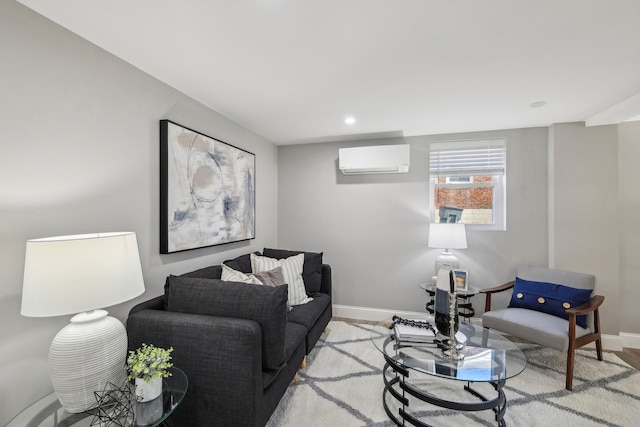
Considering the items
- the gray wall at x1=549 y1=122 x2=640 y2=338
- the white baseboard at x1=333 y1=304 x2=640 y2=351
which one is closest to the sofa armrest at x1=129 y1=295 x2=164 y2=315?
the white baseboard at x1=333 y1=304 x2=640 y2=351

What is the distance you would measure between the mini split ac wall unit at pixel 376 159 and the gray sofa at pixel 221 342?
209 cm

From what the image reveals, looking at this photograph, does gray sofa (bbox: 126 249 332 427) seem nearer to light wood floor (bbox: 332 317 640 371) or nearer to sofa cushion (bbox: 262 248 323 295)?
sofa cushion (bbox: 262 248 323 295)

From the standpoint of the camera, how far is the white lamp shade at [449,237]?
2895mm

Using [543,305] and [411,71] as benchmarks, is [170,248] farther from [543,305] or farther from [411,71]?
[543,305]

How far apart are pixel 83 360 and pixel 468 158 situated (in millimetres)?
3752

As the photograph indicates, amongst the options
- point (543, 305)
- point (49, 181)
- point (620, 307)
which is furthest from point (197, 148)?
point (620, 307)

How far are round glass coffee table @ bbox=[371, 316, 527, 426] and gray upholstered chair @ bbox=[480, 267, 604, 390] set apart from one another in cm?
45

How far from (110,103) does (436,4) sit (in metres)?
1.88

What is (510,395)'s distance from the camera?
202 centimetres

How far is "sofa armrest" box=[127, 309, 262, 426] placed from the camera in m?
1.36

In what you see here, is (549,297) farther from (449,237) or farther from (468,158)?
(468,158)

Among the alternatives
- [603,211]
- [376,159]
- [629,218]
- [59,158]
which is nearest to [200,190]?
[59,158]

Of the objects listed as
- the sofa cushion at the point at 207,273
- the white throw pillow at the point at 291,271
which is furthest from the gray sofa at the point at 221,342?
the white throw pillow at the point at 291,271

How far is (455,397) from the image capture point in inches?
77.0
